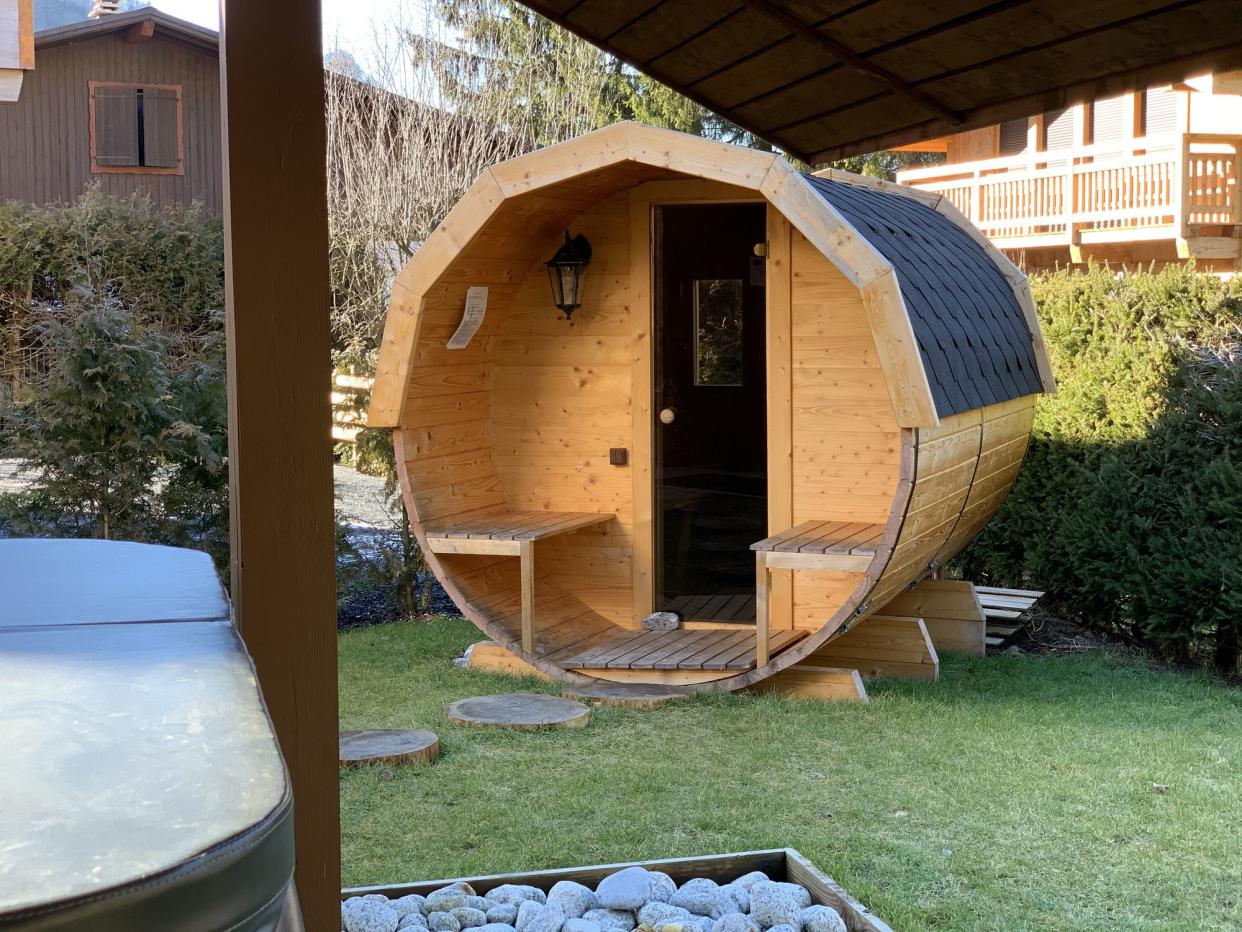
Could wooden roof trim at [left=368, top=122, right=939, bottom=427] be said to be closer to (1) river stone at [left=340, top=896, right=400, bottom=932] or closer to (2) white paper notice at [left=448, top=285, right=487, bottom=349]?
(2) white paper notice at [left=448, top=285, right=487, bottom=349]

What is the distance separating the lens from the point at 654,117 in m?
24.3

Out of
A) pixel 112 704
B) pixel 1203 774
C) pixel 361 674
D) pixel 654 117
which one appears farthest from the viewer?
pixel 654 117

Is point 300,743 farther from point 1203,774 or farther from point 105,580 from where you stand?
point 1203,774

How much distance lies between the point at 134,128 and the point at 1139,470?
55.6 feet

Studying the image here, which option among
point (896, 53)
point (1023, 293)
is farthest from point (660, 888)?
point (1023, 293)

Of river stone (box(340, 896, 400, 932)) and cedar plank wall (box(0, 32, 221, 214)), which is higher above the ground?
cedar plank wall (box(0, 32, 221, 214))

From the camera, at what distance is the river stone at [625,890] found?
407 cm

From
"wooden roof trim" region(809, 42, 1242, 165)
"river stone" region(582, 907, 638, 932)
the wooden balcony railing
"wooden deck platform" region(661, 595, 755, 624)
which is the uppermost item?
the wooden balcony railing

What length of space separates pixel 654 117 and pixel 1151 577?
17.8 m

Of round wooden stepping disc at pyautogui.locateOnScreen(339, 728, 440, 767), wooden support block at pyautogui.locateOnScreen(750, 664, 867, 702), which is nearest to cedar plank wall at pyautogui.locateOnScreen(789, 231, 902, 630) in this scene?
wooden support block at pyautogui.locateOnScreen(750, 664, 867, 702)

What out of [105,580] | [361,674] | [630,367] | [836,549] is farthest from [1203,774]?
[105,580]

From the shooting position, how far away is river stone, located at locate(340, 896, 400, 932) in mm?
3861

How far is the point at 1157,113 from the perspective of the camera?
23.1 metres

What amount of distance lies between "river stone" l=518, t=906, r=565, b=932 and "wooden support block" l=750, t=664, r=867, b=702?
3.40 meters
